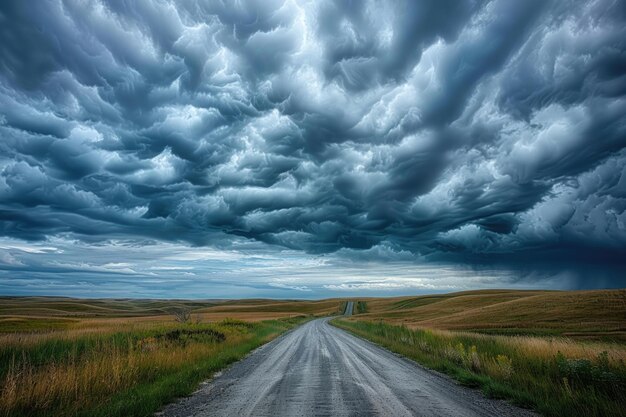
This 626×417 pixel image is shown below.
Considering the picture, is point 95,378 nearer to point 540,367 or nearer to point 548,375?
point 548,375

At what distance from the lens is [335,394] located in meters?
9.39

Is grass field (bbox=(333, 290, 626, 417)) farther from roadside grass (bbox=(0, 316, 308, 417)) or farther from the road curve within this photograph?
roadside grass (bbox=(0, 316, 308, 417))

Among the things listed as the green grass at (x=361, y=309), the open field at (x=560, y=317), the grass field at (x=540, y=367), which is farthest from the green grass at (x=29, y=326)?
the green grass at (x=361, y=309)

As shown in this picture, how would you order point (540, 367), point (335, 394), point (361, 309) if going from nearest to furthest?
1. point (335, 394)
2. point (540, 367)
3. point (361, 309)

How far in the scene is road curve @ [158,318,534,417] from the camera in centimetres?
780

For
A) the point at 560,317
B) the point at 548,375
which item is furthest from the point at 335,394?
the point at 560,317

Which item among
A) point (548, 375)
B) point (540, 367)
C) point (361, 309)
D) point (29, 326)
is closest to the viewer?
point (548, 375)

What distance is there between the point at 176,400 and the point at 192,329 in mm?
15701

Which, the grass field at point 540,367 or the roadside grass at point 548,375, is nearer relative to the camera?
the roadside grass at point 548,375

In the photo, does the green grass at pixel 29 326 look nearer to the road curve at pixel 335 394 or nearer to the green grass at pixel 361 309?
the road curve at pixel 335 394

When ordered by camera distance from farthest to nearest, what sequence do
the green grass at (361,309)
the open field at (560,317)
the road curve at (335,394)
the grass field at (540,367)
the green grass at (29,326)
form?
the green grass at (361,309) < the green grass at (29,326) < the open field at (560,317) < the grass field at (540,367) < the road curve at (335,394)

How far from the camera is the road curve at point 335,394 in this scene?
7.80 m

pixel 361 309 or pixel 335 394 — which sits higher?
pixel 335 394

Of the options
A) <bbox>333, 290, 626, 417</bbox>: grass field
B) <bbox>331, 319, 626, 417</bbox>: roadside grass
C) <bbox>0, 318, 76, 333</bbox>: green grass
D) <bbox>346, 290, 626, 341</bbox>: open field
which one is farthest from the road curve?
<bbox>0, 318, 76, 333</bbox>: green grass
